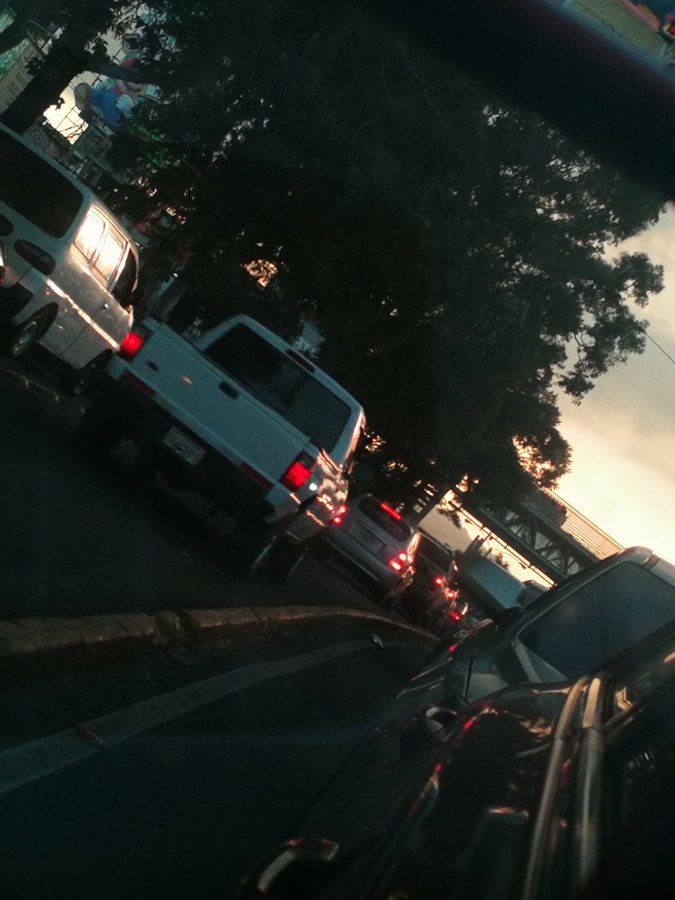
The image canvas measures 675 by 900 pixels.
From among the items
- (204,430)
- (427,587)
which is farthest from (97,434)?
(427,587)

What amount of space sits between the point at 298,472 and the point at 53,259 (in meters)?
3.65

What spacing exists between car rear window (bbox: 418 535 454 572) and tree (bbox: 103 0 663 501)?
150 inches

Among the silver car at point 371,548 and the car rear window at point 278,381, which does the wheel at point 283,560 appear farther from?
the silver car at point 371,548

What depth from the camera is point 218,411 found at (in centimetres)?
1141

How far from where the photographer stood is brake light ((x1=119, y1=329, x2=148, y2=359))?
37.3 ft

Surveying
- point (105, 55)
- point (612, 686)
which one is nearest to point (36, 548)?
point (612, 686)

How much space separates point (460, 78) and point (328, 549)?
28.3 ft

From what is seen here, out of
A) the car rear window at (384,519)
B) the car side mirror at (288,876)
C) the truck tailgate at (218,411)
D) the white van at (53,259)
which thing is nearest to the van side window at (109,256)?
the white van at (53,259)

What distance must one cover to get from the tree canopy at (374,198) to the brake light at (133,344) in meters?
7.96

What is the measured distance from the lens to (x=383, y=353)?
2681 centimetres

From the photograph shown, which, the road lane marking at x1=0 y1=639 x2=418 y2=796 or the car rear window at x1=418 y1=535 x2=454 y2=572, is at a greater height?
the car rear window at x1=418 y1=535 x2=454 y2=572

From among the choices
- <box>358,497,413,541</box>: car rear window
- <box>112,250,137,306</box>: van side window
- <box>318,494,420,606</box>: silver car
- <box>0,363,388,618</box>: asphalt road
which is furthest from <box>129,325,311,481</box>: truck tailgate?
<box>358,497,413,541</box>: car rear window

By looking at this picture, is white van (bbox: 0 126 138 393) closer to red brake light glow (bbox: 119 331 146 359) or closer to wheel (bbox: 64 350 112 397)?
wheel (bbox: 64 350 112 397)

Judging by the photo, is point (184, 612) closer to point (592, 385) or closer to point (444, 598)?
point (444, 598)
